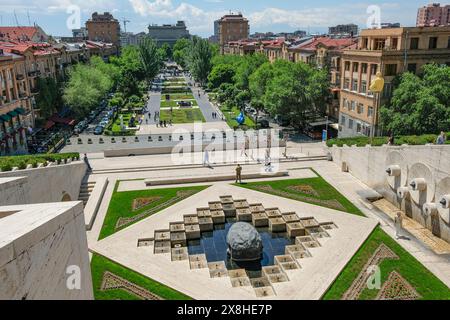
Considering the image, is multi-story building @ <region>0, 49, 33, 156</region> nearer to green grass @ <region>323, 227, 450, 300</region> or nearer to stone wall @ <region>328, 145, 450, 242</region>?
stone wall @ <region>328, 145, 450, 242</region>

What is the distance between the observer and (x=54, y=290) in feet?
27.1

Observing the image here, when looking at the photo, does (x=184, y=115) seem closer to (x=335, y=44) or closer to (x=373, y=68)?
(x=335, y=44)

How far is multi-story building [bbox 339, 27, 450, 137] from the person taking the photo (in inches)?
1457

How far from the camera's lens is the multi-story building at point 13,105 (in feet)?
132

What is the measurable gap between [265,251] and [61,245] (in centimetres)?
1129

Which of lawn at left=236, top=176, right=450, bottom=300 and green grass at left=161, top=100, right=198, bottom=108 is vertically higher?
lawn at left=236, top=176, right=450, bottom=300

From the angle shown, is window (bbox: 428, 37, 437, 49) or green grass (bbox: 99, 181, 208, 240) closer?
green grass (bbox: 99, 181, 208, 240)

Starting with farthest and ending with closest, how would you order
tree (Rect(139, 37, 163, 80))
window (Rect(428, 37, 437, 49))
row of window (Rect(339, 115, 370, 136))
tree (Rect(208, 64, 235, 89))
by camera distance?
tree (Rect(139, 37, 163, 80)) → tree (Rect(208, 64, 235, 89)) → row of window (Rect(339, 115, 370, 136)) → window (Rect(428, 37, 437, 49))

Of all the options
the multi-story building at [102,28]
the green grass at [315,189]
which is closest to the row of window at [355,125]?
the green grass at [315,189]

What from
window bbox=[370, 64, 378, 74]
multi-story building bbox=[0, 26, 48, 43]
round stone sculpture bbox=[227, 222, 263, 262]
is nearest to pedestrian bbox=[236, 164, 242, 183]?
round stone sculpture bbox=[227, 222, 263, 262]

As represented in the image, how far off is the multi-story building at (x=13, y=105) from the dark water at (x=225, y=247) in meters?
28.9

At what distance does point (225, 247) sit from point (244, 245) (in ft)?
6.45

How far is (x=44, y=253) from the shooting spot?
7961 millimetres

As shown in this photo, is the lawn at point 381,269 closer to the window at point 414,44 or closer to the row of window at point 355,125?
the row of window at point 355,125
